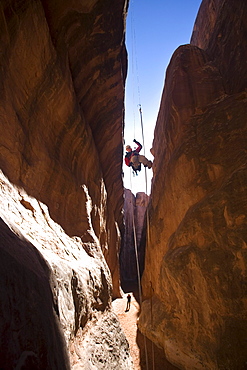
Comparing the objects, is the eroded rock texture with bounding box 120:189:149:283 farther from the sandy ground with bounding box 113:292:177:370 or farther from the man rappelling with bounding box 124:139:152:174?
the sandy ground with bounding box 113:292:177:370

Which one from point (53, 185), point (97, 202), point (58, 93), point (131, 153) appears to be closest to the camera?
point (53, 185)

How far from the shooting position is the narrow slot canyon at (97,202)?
3.23m

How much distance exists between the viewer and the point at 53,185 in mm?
7070

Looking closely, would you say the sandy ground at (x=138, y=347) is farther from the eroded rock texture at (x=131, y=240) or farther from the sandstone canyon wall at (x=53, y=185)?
the eroded rock texture at (x=131, y=240)

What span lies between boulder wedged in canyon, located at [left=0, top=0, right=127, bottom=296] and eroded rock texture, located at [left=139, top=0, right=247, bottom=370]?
4.05 meters

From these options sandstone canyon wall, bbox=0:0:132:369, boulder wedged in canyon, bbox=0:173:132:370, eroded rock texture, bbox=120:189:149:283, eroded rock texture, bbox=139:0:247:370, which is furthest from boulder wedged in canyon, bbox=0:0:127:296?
eroded rock texture, bbox=120:189:149:283

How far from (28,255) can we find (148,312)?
10.6 meters

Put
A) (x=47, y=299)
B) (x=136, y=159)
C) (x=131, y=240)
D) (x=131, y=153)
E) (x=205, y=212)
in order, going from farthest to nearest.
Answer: (x=131, y=240)
(x=131, y=153)
(x=136, y=159)
(x=205, y=212)
(x=47, y=299)

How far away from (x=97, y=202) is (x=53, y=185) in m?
5.00

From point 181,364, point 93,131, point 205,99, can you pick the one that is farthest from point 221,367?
point 205,99

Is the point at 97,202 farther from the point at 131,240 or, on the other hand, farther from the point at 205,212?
the point at 131,240

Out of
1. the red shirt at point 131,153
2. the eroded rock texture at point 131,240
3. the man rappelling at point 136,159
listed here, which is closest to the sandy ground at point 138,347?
the man rappelling at point 136,159

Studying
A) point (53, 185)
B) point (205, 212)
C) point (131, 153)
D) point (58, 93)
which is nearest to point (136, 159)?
point (131, 153)

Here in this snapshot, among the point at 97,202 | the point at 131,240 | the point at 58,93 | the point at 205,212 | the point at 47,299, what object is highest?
the point at 58,93
